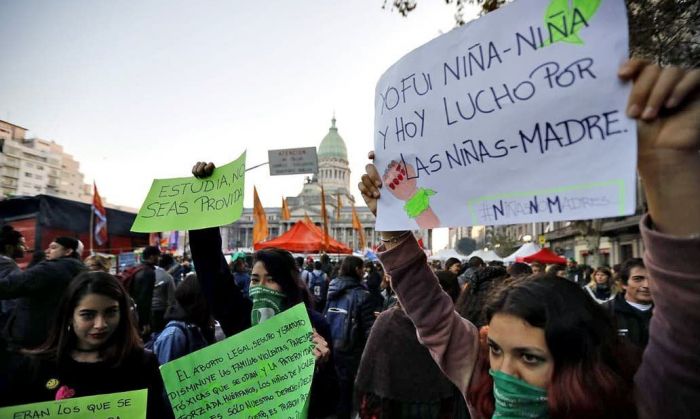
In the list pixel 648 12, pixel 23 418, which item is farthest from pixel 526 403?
pixel 648 12


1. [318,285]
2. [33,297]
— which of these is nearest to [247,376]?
[33,297]

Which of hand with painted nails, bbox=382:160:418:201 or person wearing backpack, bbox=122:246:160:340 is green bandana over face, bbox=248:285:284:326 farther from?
person wearing backpack, bbox=122:246:160:340

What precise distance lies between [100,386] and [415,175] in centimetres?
170

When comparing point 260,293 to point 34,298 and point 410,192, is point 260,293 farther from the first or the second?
point 34,298

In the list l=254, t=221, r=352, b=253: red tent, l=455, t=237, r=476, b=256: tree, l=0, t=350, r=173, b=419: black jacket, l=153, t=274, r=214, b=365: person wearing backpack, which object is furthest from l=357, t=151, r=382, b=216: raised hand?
l=455, t=237, r=476, b=256: tree

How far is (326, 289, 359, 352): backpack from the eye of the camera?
5.01 metres

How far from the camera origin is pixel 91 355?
209 cm

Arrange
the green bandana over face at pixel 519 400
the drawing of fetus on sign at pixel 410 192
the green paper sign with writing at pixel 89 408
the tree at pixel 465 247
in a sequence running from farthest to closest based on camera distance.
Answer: the tree at pixel 465 247 < the green paper sign with writing at pixel 89 408 < the drawing of fetus on sign at pixel 410 192 < the green bandana over face at pixel 519 400

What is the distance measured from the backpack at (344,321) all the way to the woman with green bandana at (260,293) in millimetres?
2290

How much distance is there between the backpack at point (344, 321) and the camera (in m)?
5.01

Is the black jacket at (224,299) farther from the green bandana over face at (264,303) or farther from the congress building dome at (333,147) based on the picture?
the congress building dome at (333,147)

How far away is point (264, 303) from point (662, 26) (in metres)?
5.82

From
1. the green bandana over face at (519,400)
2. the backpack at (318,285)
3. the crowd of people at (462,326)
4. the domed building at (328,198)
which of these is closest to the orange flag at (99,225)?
the backpack at (318,285)

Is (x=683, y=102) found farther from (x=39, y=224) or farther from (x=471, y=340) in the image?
(x=39, y=224)
